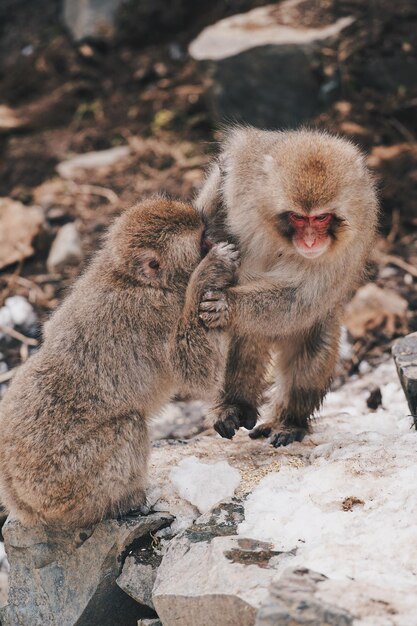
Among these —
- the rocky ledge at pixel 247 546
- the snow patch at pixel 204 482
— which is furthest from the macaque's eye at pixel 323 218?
the snow patch at pixel 204 482

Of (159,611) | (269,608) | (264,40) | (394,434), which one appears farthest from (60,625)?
(264,40)

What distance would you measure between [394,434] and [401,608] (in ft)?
6.14

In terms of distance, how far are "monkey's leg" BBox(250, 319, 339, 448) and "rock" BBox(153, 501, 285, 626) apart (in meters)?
1.26

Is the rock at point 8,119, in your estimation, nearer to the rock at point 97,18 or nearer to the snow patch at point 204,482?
the rock at point 97,18

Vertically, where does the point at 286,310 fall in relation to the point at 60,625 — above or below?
above

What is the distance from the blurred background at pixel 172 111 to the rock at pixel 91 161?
2 cm

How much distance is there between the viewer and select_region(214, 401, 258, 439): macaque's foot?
201 inches

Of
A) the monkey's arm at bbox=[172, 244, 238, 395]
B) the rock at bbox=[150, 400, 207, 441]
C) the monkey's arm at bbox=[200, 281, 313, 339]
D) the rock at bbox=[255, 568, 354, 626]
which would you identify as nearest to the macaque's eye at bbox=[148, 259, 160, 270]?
the monkey's arm at bbox=[172, 244, 238, 395]

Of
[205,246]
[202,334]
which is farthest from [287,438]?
[205,246]

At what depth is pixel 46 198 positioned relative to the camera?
30.5 ft

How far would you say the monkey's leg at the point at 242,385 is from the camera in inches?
201

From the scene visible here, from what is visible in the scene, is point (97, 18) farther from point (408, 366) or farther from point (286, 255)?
point (408, 366)

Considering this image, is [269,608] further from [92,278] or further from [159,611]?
[92,278]

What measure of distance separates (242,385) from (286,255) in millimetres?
Result: 950
